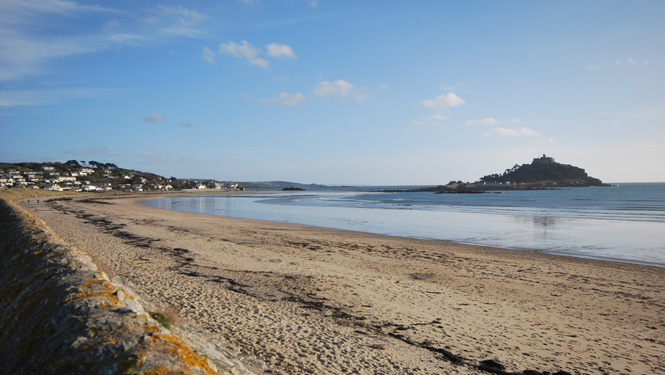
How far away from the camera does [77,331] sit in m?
2.47

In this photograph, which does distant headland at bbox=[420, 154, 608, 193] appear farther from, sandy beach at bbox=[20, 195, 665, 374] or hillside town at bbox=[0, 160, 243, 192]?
sandy beach at bbox=[20, 195, 665, 374]

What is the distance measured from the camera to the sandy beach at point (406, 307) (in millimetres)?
5414

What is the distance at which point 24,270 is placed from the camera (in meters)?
4.30

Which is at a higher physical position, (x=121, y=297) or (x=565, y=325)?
(x=121, y=297)

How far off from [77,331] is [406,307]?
6452 mm

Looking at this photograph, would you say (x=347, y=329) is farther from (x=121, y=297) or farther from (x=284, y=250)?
(x=284, y=250)

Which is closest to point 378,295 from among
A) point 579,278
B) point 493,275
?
point 493,275

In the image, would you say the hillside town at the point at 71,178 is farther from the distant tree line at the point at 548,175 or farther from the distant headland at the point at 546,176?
the distant tree line at the point at 548,175

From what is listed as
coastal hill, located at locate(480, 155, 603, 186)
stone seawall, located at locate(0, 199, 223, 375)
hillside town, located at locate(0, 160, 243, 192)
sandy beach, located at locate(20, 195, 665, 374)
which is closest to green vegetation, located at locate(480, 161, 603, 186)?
coastal hill, located at locate(480, 155, 603, 186)

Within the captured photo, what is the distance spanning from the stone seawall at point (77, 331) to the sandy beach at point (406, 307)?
241cm

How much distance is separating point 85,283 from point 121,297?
455 millimetres

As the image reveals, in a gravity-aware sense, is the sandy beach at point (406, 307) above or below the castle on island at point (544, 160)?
below

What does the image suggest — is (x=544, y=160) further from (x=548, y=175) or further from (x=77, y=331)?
(x=77, y=331)

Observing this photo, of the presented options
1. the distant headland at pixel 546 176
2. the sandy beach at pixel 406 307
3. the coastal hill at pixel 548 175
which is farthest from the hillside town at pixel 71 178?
the coastal hill at pixel 548 175
